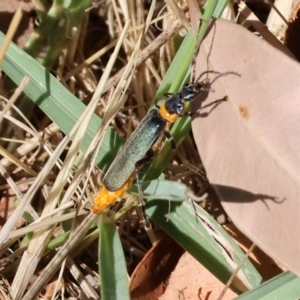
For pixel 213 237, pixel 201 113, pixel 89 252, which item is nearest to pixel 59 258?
pixel 89 252

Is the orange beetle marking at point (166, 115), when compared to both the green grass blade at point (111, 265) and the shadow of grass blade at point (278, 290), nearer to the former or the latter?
the green grass blade at point (111, 265)

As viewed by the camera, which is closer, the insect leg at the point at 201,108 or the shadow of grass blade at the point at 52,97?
the insect leg at the point at 201,108

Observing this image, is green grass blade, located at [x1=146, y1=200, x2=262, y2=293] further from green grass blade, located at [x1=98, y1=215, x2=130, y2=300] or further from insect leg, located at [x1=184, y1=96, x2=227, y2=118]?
insect leg, located at [x1=184, y1=96, x2=227, y2=118]

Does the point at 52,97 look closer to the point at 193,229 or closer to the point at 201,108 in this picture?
the point at 201,108

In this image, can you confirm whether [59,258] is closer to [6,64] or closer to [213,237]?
[213,237]

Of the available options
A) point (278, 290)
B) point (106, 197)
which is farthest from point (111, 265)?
point (278, 290)

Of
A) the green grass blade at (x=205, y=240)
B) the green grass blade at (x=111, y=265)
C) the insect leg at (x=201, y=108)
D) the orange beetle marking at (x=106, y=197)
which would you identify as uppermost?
the insect leg at (x=201, y=108)

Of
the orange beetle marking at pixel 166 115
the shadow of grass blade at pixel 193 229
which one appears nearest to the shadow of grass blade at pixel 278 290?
the shadow of grass blade at pixel 193 229
